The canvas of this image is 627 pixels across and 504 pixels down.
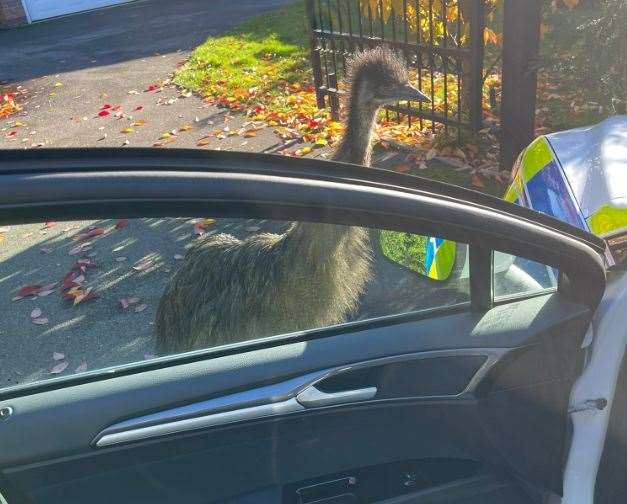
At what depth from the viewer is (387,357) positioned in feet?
6.08

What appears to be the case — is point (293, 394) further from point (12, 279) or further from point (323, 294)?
point (12, 279)

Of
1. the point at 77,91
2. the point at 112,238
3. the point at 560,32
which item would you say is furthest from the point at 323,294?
the point at 77,91

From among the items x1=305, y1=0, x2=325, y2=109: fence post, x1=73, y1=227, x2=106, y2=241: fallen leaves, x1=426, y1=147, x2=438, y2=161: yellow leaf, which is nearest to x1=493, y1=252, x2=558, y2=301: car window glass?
x1=73, y1=227, x2=106, y2=241: fallen leaves

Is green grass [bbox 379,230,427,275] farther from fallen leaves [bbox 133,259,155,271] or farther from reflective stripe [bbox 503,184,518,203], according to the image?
fallen leaves [bbox 133,259,155,271]

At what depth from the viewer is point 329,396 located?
6.04 feet

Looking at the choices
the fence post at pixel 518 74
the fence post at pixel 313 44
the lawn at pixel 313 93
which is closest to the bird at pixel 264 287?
the lawn at pixel 313 93

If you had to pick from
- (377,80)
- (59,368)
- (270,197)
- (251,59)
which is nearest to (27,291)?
(59,368)

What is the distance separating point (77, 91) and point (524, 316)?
36.1ft

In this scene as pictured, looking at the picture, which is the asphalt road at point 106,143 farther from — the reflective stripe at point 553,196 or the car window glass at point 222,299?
the reflective stripe at point 553,196

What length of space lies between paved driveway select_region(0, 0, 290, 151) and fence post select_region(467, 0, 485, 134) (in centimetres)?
242

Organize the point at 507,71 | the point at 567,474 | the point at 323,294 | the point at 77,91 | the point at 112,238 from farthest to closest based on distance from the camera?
the point at 77,91 → the point at 507,71 → the point at 112,238 → the point at 323,294 → the point at 567,474

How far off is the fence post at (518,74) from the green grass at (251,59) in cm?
450

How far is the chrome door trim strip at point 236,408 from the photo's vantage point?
181cm

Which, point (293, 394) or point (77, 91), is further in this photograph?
point (77, 91)
